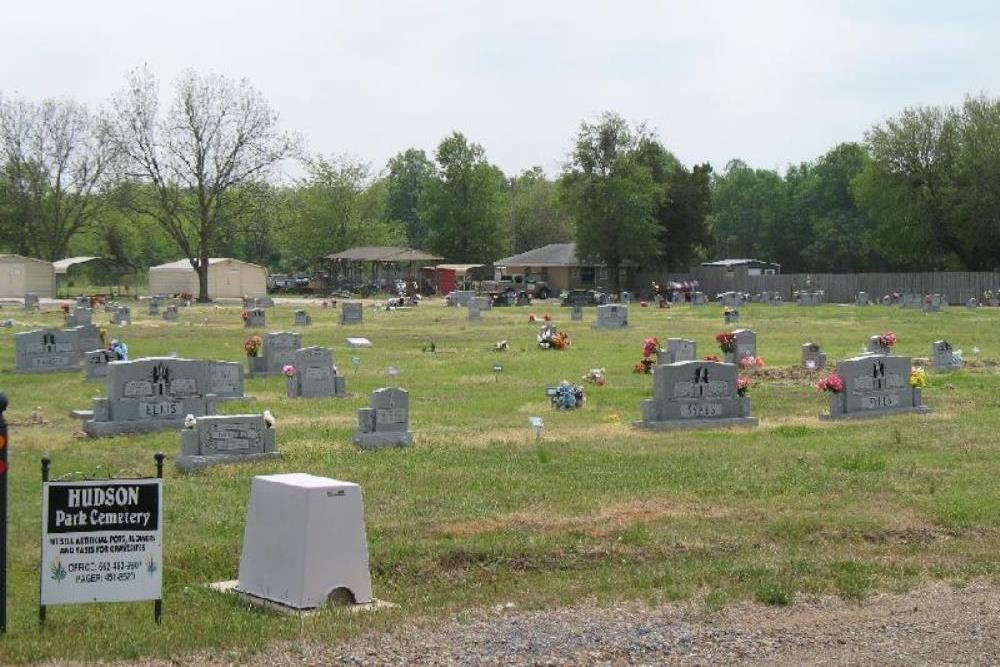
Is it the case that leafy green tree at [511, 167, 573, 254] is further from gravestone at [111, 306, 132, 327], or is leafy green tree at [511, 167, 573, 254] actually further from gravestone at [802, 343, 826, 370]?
gravestone at [802, 343, 826, 370]

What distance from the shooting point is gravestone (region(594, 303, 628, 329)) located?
5062cm

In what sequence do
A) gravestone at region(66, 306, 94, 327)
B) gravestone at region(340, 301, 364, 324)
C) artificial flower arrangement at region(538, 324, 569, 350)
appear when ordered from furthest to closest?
gravestone at region(340, 301, 364, 324)
gravestone at region(66, 306, 94, 327)
artificial flower arrangement at region(538, 324, 569, 350)

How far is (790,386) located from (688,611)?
17.4m

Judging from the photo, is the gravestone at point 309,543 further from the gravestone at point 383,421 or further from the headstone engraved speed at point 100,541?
the gravestone at point 383,421

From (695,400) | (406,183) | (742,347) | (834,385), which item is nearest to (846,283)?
(742,347)

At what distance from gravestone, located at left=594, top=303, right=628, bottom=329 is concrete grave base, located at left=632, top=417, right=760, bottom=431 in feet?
97.4

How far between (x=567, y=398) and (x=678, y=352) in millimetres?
6615

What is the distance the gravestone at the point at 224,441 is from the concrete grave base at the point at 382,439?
4.09ft

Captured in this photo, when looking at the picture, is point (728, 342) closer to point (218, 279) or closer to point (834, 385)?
point (834, 385)

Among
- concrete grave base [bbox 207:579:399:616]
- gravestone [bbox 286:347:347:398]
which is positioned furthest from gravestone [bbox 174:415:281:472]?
gravestone [bbox 286:347:347:398]

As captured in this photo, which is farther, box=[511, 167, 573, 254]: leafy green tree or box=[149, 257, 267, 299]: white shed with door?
box=[511, 167, 573, 254]: leafy green tree

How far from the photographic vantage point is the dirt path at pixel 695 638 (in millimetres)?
8445

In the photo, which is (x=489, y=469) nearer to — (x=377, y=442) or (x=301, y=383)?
(x=377, y=442)

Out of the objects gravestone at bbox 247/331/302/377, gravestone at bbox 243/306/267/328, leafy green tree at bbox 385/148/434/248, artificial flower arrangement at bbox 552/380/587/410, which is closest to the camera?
artificial flower arrangement at bbox 552/380/587/410
